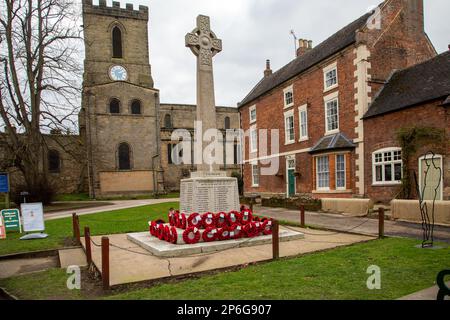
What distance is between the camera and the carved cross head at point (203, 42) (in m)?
9.41

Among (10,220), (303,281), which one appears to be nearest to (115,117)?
(10,220)

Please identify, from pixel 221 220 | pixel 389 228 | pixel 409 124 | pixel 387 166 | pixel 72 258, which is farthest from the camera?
pixel 387 166

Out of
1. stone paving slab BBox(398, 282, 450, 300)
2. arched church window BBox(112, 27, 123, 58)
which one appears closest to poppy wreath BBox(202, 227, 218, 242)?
stone paving slab BBox(398, 282, 450, 300)

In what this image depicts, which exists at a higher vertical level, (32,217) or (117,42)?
(117,42)

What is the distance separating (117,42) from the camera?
1478 inches

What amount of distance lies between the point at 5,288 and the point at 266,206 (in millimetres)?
17040

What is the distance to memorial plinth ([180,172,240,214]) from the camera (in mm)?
8750

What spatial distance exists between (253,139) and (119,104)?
16851 mm

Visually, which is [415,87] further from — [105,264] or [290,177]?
[105,264]

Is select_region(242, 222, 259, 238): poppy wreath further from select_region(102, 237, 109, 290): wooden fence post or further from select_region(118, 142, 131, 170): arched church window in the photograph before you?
select_region(118, 142, 131, 170): arched church window

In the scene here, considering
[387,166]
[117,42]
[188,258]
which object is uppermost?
[117,42]

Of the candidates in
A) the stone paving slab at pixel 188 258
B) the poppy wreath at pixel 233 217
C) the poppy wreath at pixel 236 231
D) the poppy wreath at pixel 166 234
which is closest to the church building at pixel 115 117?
the stone paving slab at pixel 188 258

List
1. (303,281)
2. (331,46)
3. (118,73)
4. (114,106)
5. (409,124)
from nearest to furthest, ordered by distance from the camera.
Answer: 1. (303,281)
2. (409,124)
3. (331,46)
4. (114,106)
5. (118,73)
